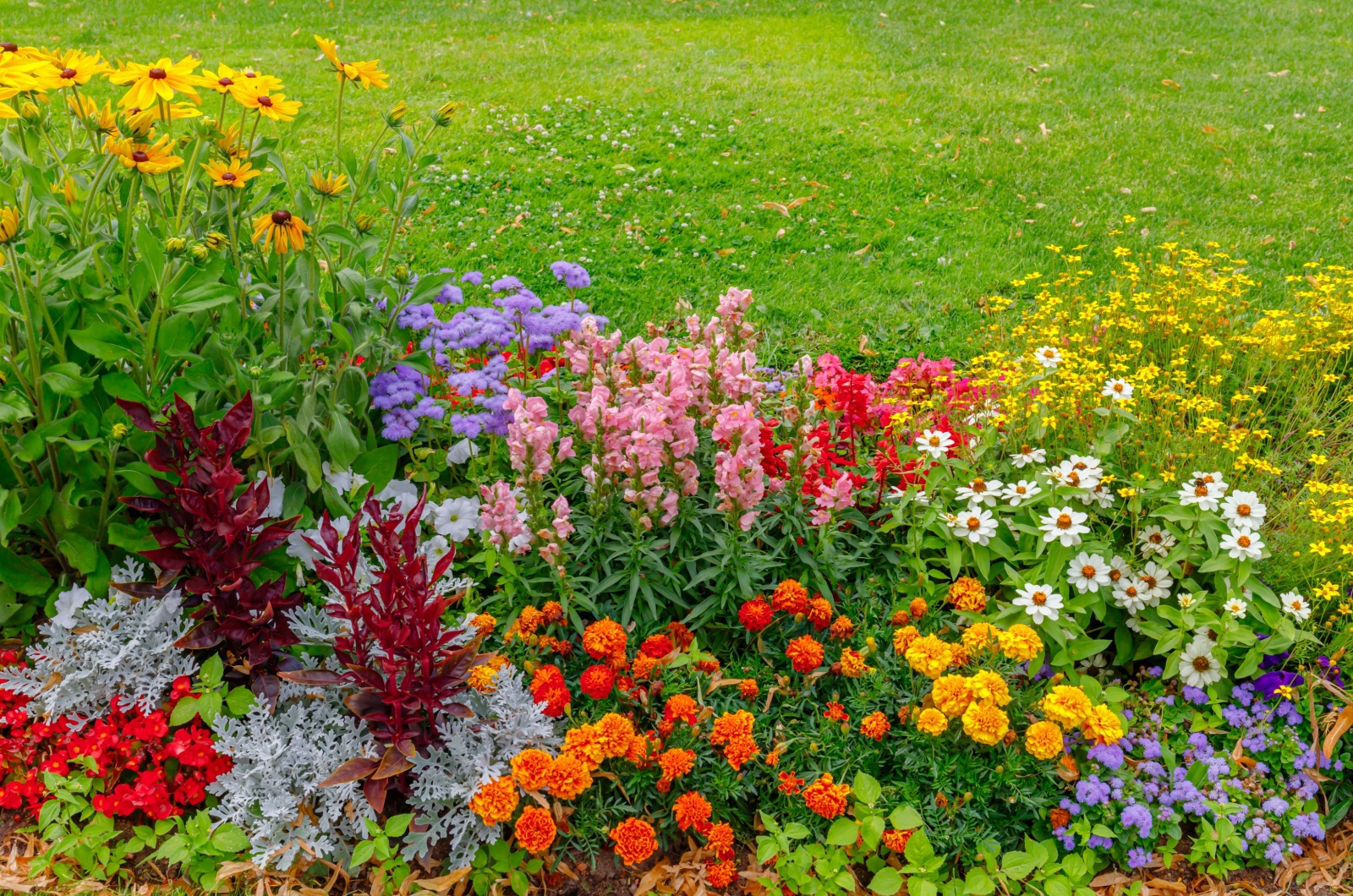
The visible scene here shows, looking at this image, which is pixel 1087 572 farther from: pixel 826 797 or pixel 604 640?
pixel 604 640

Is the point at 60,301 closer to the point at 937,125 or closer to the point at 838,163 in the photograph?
the point at 838,163

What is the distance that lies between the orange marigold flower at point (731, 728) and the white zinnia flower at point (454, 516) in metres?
1.04

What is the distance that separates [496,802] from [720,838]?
1.75 feet

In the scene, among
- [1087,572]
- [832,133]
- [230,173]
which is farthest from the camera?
[832,133]

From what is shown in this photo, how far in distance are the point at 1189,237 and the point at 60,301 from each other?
5.76 meters

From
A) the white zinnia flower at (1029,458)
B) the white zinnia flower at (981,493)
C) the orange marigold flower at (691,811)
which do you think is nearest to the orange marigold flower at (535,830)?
the orange marigold flower at (691,811)

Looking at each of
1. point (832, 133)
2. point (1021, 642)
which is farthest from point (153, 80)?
point (832, 133)

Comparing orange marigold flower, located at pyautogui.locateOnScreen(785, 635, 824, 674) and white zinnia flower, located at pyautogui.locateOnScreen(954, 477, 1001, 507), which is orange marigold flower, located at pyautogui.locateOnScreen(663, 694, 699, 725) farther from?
white zinnia flower, located at pyautogui.locateOnScreen(954, 477, 1001, 507)

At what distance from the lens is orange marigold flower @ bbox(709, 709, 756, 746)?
8.08 feet

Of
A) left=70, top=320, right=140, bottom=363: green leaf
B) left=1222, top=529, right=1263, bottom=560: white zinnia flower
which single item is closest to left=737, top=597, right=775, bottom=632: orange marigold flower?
left=1222, top=529, right=1263, bottom=560: white zinnia flower

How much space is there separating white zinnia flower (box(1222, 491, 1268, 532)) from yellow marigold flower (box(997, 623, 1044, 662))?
0.72 meters

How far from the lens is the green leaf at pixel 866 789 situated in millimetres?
2482

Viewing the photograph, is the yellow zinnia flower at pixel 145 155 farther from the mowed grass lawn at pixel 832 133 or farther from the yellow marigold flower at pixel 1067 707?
the yellow marigold flower at pixel 1067 707

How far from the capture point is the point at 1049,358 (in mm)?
3338
